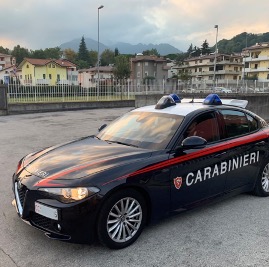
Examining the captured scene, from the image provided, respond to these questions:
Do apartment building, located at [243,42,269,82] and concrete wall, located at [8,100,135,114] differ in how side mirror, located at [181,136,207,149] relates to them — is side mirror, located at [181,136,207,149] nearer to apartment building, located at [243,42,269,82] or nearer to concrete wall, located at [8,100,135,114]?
concrete wall, located at [8,100,135,114]

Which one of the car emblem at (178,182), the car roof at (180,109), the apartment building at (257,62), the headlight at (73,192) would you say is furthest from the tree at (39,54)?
the headlight at (73,192)

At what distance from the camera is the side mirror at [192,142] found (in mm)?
3791

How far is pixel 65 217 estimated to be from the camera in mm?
3012

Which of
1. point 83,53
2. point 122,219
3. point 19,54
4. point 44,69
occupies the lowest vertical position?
point 122,219

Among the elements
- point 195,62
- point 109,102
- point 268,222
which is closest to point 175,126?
point 268,222

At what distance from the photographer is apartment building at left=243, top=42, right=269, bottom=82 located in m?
75.9

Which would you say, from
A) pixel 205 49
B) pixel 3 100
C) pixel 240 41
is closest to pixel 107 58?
pixel 205 49

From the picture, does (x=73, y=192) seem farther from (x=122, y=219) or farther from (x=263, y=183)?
(x=263, y=183)

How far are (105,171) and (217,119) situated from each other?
1991 mm

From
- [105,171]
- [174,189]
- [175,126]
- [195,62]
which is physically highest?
[195,62]

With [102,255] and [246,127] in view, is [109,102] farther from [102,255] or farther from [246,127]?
[102,255]

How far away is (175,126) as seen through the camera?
4.08m

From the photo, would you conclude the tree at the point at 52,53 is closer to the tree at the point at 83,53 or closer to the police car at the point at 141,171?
the tree at the point at 83,53

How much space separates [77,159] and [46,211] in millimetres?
740
